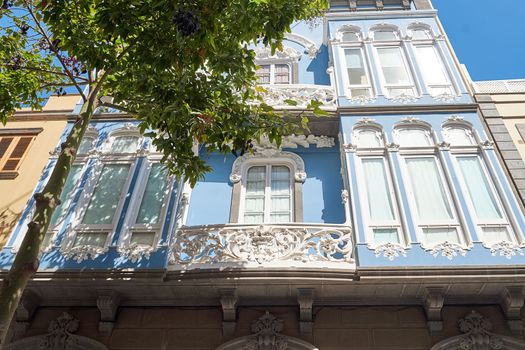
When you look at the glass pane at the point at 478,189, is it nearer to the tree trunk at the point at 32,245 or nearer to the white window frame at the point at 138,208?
the white window frame at the point at 138,208

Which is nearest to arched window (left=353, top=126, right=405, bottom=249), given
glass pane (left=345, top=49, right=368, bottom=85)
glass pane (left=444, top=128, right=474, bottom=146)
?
glass pane (left=444, top=128, right=474, bottom=146)

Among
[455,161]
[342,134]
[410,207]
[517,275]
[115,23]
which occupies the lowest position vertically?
[517,275]

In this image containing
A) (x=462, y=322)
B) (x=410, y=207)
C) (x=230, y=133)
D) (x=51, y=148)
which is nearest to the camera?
(x=230, y=133)

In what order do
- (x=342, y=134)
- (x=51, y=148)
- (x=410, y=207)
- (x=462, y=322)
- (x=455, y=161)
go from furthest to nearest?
(x=51, y=148), (x=342, y=134), (x=455, y=161), (x=410, y=207), (x=462, y=322)

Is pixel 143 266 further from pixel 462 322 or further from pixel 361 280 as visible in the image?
pixel 462 322

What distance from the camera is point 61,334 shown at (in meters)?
8.51

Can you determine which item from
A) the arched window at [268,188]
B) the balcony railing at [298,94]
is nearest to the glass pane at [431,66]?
the balcony railing at [298,94]

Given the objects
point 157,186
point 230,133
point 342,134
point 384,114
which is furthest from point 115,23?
point 384,114

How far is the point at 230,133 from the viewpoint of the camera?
7.58 metres

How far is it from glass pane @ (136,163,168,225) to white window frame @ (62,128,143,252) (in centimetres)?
47

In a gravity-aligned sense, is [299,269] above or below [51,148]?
below

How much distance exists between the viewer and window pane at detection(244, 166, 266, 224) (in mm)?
10078

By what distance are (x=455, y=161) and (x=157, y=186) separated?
22.8 ft

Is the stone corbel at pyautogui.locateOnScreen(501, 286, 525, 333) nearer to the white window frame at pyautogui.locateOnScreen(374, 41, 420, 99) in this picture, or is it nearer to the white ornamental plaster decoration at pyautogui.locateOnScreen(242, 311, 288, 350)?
the white ornamental plaster decoration at pyautogui.locateOnScreen(242, 311, 288, 350)
